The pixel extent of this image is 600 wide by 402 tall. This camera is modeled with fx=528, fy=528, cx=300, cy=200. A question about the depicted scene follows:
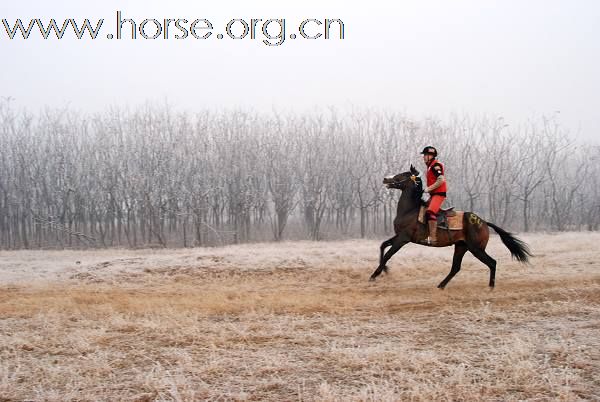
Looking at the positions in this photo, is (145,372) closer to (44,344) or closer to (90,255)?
(44,344)

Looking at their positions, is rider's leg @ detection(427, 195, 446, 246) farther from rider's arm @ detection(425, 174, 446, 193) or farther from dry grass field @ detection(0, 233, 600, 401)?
dry grass field @ detection(0, 233, 600, 401)

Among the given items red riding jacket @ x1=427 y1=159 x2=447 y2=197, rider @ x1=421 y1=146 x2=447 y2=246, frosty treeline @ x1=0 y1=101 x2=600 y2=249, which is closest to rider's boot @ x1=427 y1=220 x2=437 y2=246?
rider @ x1=421 y1=146 x2=447 y2=246

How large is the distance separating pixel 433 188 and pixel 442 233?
0.89 m

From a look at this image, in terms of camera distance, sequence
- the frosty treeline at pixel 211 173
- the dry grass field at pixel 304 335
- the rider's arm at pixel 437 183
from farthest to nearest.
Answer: the frosty treeline at pixel 211 173
the rider's arm at pixel 437 183
the dry grass field at pixel 304 335

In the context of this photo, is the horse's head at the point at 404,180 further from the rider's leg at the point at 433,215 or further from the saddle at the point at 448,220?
the saddle at the point at 448,220

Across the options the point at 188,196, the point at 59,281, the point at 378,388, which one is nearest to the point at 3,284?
the point at 59,281

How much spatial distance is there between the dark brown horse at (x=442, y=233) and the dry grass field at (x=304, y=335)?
61 cm

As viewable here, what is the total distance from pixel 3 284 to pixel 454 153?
26.9 meters

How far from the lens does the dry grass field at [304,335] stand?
14.8 feet

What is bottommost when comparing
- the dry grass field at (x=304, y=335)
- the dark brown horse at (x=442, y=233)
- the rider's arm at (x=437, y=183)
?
the dry grass field at (x=304, y=335)

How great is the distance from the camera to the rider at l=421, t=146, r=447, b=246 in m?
9.78

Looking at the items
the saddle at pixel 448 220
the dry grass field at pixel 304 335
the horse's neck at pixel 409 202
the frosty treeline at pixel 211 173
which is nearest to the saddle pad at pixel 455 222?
the saddle at pixel 448 220

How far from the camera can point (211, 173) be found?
94.7 feet

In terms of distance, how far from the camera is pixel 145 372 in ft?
16.5
